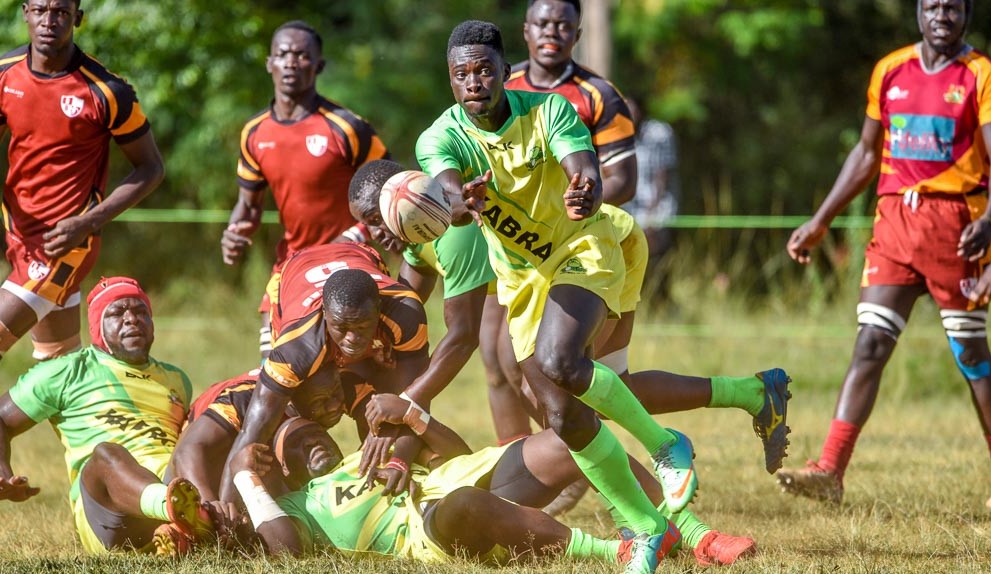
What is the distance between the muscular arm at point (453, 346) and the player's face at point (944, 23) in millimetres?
2543

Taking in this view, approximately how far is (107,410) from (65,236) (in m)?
1.00

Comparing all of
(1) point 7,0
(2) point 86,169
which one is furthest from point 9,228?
(1) point 7,0

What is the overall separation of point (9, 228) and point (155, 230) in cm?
1043

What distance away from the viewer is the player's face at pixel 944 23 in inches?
249

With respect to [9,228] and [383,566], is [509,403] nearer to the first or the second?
[383,566]


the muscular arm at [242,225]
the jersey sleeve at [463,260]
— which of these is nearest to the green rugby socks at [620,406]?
the jersey sleeve at [463,260]

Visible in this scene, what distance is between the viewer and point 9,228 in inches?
258

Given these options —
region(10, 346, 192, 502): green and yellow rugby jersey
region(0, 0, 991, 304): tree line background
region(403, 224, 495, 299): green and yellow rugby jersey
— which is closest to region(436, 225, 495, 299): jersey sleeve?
region(403, 224, 495, 299): green and yellow rugby jersey

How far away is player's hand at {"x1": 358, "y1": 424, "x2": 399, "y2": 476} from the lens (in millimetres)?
5160

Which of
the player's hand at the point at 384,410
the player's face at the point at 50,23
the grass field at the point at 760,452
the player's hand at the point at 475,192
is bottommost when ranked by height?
the grass field at the point at 760,452

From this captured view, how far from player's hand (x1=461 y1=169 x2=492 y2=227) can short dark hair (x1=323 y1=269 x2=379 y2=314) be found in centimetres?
81

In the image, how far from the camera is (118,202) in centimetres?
646

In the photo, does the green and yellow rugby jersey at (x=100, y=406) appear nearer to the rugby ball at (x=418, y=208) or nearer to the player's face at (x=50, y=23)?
the player's face at (x=50, y=23)

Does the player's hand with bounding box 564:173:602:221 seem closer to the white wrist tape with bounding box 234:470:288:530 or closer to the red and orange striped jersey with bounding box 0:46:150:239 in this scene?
the white wrist tape with bounding box 234:470:288:530
